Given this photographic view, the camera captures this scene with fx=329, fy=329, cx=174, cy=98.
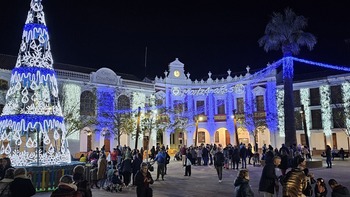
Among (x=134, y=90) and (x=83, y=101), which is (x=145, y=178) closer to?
(x=83, y=101)

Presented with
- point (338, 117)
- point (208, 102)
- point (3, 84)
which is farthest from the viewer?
point (208, 102)

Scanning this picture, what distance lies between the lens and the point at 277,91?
39.9 meters

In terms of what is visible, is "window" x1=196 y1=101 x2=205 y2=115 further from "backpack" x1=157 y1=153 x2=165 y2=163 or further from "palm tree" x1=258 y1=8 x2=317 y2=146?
Result: "backpack" x1=157 y1=153 x2=165 y2=163

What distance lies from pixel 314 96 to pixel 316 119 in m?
2.72

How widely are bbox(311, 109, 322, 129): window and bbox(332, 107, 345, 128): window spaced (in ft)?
5.28

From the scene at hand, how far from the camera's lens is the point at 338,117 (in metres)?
36.2

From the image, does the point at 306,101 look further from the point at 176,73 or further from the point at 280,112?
the point at 176,73

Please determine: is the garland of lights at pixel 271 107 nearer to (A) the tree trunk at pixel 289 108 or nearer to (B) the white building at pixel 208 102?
(B) the white building at pixel 208 102

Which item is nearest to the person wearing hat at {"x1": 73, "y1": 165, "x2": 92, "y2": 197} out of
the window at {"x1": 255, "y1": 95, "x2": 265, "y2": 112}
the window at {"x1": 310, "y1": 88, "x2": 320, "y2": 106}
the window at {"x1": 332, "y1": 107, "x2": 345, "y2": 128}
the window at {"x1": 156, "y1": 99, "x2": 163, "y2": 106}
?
the window at {"x1": 332, "y1": 107, "x2": 345, "y2": 128}

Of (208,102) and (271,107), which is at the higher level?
(208,102)

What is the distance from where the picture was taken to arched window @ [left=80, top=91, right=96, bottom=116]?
34900mm

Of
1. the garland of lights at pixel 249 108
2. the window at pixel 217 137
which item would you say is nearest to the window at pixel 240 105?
the garland of lights at pixel 249 108

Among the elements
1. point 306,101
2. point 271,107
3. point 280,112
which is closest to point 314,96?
A: point 306,101

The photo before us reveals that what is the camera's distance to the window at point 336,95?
1436 inches
